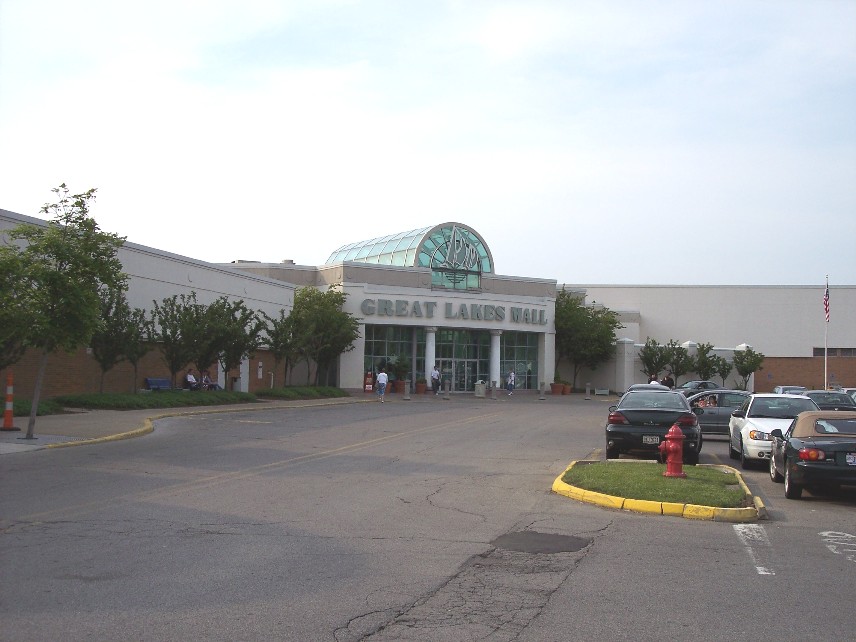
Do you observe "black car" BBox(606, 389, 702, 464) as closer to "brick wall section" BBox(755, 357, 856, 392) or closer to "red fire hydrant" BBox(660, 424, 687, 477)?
"red fire hydrant" BBox(660, 424, 687, 477)

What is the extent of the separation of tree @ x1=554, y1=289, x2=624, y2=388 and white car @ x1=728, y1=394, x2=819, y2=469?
45.3 m

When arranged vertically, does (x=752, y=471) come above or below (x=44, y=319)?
below

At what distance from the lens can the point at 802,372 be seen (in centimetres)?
7481

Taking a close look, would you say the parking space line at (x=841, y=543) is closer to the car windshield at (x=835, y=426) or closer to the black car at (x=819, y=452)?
the black car at (x=819, y=452)

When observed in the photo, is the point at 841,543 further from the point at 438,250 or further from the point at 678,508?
the point at 438,250

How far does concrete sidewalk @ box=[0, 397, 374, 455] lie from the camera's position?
19422 mm

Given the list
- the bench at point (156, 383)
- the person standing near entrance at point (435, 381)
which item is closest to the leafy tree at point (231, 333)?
the bench at point (156, 383)

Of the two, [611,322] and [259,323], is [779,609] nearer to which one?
[259,323]

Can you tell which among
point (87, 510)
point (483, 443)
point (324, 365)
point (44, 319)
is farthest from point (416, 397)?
point (87, 510)

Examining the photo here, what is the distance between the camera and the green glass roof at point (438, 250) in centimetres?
5847

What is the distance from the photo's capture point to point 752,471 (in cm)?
1791

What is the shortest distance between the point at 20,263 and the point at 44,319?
53.9 inches

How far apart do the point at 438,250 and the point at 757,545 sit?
163ft

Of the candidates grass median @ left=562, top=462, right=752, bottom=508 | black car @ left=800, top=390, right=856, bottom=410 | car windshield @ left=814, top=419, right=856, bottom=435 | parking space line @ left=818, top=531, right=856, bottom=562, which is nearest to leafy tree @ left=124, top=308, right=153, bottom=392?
grass median @ left=562, top=462, right=752, bottom=508
